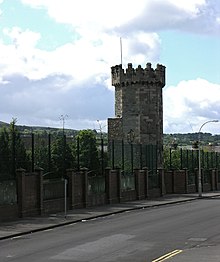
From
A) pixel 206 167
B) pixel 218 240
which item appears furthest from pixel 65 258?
pixel 206 167

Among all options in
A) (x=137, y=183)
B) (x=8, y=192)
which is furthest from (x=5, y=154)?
(x=137, y=183)

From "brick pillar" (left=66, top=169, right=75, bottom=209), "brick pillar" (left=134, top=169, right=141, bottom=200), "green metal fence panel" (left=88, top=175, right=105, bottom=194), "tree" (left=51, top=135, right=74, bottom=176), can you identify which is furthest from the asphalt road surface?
"brick pillar" (left=134, top=169, right=141, bottom=200)

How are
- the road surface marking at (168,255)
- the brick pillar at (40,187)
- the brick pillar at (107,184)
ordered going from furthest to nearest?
the brick pillar at (107,184) → the brick pillar at (40,187) → the road surface marking at (168,255)

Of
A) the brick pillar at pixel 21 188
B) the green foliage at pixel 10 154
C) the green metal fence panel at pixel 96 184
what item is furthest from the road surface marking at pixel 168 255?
the green metal fence panel at pixel 96 184

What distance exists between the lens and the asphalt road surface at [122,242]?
48.7ft

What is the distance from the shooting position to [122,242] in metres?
18.0

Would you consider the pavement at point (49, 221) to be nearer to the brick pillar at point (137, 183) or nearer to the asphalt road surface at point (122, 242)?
the asphalt road surface at point (122, 242)

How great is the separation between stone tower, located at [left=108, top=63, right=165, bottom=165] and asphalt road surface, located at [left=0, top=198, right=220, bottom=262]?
38022 millimetres

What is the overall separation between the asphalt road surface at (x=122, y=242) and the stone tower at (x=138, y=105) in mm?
38022

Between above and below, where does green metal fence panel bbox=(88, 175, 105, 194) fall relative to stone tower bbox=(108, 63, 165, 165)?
below

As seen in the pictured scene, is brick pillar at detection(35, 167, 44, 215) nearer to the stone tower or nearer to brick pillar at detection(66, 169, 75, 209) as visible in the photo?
brick pillar at detection(66, 169, 75, 209)

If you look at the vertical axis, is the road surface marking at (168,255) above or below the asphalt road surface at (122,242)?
above

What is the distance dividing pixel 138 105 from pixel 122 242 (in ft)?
154

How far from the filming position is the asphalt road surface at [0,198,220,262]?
48.7 feet
